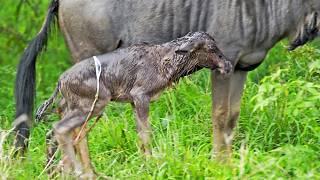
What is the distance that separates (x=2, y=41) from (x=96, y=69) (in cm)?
434

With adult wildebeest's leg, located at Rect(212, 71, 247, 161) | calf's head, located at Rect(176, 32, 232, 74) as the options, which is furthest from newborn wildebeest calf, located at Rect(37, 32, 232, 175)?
adult wildebeest's leg, located at Rect(212, 71, 247, 161)

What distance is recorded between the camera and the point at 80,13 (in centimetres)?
600

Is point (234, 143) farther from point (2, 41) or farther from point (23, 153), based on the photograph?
point (2, 41)

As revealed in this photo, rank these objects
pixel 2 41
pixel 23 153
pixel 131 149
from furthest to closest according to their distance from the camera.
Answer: pixel 2 41 → pixel 131 149 → pixel 23 153

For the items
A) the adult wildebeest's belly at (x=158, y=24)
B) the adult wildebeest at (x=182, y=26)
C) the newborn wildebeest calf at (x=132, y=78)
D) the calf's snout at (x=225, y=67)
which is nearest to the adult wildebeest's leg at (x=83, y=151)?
the newborn wildebeest calf at (x=132, y=78)

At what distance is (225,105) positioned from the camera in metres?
6.21

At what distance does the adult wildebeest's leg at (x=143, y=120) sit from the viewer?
18.0ft

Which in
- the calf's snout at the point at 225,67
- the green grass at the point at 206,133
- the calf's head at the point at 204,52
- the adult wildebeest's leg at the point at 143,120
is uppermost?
the calf's head at the point at 204,52

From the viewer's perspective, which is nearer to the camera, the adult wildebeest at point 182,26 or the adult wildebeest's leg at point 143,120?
the adult wildebeest's leg at point 143,120

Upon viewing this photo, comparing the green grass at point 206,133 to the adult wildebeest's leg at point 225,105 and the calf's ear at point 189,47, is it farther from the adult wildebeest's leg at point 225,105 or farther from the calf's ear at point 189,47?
the calf's ear at point 189,47

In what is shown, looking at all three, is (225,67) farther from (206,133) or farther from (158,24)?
(206,133)

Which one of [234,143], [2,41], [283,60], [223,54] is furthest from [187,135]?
[2,41]

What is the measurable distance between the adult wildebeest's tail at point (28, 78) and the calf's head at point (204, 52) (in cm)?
105

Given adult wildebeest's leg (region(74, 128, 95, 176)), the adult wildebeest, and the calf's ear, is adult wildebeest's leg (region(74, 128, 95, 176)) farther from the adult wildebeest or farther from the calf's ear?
the calf's ear
